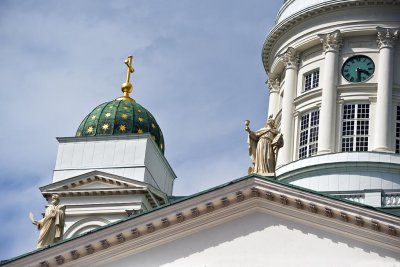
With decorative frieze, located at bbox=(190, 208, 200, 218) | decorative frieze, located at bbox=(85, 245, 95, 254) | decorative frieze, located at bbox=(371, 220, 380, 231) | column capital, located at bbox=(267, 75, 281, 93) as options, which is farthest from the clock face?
decorative frieze, located at bbox=(85, 245, 95, 254)

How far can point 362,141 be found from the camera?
172 feet

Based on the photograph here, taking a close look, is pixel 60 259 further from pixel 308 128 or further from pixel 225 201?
pixel 308 128

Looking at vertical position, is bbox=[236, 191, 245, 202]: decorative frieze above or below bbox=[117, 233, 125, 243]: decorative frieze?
above

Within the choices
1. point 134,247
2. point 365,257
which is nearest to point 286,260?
point 365,257

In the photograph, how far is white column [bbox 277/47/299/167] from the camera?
53.4 meters

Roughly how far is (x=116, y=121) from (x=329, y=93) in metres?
10.0

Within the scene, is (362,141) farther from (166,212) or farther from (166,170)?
(166,212)

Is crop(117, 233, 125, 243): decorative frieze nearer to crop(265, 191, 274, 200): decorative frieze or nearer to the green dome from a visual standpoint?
crop(265, 191, 274, 200): decorative frieze

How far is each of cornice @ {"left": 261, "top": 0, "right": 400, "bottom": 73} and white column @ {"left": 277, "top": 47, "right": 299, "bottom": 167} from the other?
1.26 m

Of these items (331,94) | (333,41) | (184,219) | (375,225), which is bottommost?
(375,225)

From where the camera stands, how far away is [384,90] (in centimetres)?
5244

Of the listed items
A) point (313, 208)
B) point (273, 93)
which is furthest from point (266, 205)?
point (273, 93)

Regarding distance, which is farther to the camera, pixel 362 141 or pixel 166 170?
pixel 166 170

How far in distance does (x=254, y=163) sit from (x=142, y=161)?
16.4 meters
